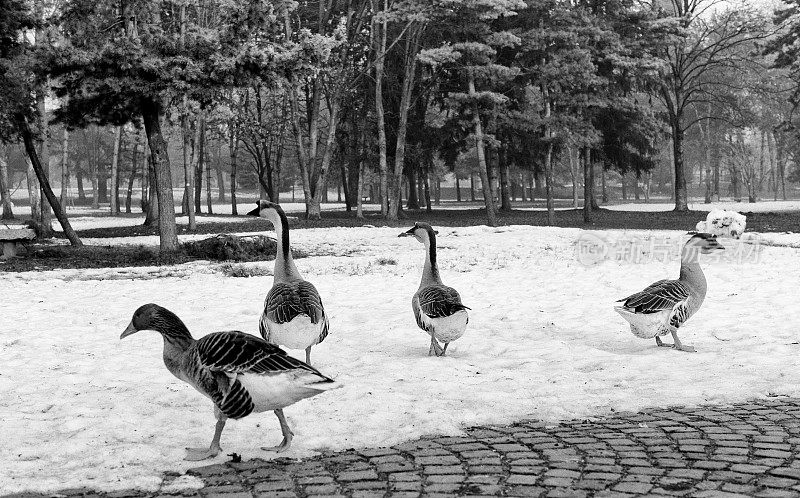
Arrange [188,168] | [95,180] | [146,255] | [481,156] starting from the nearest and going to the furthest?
1. [146,255]
2. [481,156]
3. [188,168]
4. [95,180]

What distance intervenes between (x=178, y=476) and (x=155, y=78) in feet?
57.7

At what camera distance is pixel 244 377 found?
19.3ft

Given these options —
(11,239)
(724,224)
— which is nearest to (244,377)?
(11,239)

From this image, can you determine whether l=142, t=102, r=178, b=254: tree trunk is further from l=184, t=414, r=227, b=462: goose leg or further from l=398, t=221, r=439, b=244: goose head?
l=184, t=414, r=227, b=462: goose leg

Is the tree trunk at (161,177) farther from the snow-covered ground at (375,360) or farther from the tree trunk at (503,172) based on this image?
the tree trunk at (503,172)

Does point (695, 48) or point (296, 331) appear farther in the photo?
point (695, 48)

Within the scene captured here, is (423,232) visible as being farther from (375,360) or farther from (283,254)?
(283,254)

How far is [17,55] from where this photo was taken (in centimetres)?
2338

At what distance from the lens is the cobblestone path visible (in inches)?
203

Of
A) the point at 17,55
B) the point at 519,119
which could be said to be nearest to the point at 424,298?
A: the point at 17,55

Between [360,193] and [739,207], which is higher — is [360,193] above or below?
above

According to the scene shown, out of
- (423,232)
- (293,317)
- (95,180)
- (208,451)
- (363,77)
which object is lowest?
(208,451)

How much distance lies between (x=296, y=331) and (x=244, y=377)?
248 cm

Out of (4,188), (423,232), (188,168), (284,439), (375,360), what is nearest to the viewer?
(284,439)
